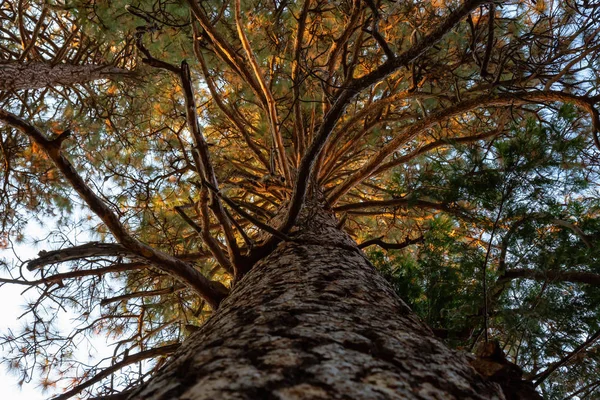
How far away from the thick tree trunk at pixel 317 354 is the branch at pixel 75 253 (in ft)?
2.71

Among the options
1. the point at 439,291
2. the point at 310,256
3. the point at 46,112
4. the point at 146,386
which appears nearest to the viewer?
the point at 146,386

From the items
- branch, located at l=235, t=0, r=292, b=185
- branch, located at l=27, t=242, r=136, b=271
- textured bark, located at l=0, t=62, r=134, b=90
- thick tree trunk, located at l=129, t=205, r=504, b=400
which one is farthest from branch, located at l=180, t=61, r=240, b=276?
textured bark, located at l=0, t=62, r=134, b=90

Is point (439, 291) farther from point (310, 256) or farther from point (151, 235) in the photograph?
point (151, 235)

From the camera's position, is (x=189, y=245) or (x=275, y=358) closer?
(x=275, y=358)

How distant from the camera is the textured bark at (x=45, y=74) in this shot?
3650mm

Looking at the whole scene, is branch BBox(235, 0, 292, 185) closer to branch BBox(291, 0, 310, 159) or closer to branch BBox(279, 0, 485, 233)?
branch BBox(291, 0, 310, 159)

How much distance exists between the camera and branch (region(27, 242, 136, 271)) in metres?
1.69

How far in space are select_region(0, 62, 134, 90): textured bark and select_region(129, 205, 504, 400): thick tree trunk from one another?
3650 millimetres

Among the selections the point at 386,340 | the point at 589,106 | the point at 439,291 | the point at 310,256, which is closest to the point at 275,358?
the point at 386,340

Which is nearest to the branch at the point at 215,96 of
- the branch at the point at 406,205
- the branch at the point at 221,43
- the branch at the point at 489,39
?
the branch at the point at 221,43

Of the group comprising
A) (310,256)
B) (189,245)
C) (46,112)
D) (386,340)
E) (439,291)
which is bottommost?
(386,340)

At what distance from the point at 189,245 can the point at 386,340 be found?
3346mm

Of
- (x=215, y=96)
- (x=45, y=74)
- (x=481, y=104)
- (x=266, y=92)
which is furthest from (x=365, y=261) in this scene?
(x=45, y=74)

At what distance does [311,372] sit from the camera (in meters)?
0.73
